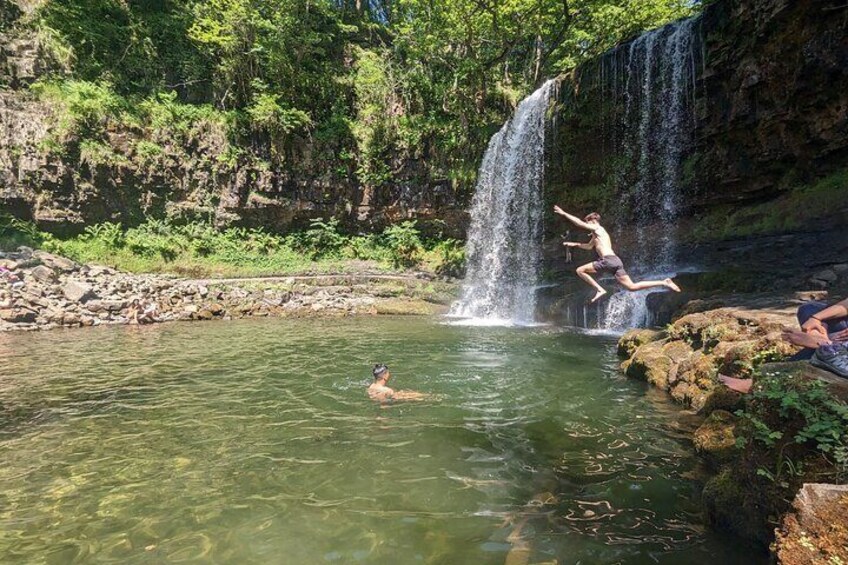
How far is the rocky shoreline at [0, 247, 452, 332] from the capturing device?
50.3ft

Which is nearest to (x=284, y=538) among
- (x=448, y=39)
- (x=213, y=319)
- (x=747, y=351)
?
(x=747, y=351)

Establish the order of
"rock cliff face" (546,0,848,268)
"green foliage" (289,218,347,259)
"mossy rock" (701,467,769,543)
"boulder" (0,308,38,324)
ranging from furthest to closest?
1. "green foliage" (289,218,347,259)
2. "boulder" (0,308,38,324)
3. "rock cliff face" (546,0,848,268)
4. "mossy rock" (701,467,769,543)

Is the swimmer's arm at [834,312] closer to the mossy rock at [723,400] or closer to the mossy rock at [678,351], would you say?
the mossy rock at [723,400]

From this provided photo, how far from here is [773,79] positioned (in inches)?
565

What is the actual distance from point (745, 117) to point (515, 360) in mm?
12574

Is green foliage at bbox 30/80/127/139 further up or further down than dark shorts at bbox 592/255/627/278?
further up

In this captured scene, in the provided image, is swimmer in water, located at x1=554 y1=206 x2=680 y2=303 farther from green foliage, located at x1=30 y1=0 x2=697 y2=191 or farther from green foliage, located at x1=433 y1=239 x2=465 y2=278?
green foliage, located at x1=30 y1=0 x2=697 y2=191

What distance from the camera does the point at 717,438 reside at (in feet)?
14.6

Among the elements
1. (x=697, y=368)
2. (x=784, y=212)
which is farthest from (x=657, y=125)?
(x=697, y=368)

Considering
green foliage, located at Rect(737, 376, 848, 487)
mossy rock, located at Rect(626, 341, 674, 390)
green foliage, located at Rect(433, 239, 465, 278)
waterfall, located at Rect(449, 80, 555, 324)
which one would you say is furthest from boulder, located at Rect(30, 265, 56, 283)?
green foliage, located at Rect(737, 376, 848, 487)

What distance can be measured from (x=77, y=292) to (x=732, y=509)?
19.9 meters

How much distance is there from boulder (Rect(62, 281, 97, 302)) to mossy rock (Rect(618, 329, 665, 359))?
17719mm

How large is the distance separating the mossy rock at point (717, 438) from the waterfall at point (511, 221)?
14607 mm

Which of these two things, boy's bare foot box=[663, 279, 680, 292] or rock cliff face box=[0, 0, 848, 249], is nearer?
boy's bare foot box=[663, 279, 680, 292]
